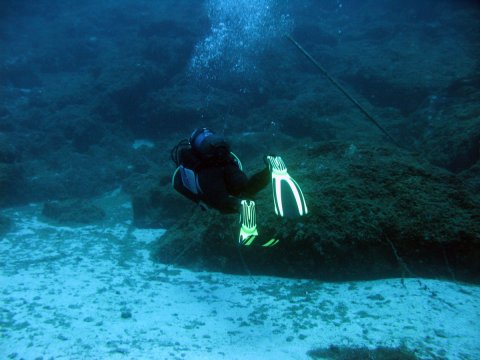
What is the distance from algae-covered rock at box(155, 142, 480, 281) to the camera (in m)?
3.93

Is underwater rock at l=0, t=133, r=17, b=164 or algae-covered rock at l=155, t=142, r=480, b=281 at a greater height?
underwater rock at l=0, t=133, r=17, b=164

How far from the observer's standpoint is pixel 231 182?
139 inches

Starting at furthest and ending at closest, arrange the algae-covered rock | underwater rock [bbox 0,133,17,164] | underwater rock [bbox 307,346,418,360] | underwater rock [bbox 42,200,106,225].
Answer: underwater rock [bbox 0,133,17,164], underwater rock [bbox 42,200,106,225], the algae-covered rock, underwater rock [bbox 307,346,418,360]

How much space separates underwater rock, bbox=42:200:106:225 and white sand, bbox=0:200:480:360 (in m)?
2.72

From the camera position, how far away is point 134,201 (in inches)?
317

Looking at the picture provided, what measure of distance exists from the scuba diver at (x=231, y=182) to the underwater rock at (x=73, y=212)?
5472 mm

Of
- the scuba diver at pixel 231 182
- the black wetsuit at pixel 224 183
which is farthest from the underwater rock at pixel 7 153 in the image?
the black wetsuit at pixel 224 183

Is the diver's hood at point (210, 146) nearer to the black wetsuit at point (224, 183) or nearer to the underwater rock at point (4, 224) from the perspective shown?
the black wetsuit at point (224, 183)

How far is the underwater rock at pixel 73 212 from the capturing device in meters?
8.05

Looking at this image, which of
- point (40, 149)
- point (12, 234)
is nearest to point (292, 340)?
point (12, 234)

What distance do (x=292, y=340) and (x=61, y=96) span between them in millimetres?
15798

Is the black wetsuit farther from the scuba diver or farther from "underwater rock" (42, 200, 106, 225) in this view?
"underwater rock" (42, 200, 106, 225)

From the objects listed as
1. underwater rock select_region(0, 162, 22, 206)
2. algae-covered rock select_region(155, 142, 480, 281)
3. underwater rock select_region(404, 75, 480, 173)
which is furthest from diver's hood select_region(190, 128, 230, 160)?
underwater rock select_region(0, 162, 22, 206)

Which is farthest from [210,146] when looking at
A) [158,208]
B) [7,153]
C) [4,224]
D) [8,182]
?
[7,153]
